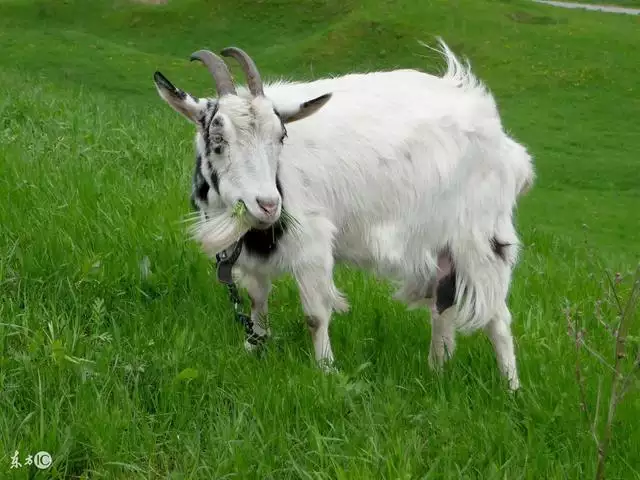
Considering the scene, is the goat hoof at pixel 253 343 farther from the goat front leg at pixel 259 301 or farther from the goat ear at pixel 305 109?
the goat ear at pixel 305 109

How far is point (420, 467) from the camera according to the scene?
10.8 ft

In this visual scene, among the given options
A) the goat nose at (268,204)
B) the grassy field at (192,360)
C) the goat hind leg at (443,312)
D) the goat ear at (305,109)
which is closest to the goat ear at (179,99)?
the goat ear at (305,109)

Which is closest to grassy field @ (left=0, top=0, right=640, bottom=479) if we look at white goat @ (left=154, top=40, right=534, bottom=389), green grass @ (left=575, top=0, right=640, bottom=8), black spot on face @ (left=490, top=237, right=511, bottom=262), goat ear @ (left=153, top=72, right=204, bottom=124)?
white goat @ (left=154, top=40, right=534, bottom=389)

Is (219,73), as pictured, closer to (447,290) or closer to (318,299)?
(318,299)

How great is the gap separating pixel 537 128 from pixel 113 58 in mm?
11482

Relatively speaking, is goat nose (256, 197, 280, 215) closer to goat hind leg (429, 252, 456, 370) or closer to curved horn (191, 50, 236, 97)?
curved horn (191, 50, 236, 97)

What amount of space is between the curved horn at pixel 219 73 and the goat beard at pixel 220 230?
60 cm

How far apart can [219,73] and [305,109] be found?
0.47 meters

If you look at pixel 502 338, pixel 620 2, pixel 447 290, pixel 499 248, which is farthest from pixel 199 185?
pixel 620 2

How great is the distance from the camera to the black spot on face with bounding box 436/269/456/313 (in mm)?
4688

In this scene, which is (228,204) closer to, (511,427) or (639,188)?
(511,427)

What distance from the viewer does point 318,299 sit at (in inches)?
169

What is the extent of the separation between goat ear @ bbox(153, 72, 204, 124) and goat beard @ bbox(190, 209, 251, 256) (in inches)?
19.3

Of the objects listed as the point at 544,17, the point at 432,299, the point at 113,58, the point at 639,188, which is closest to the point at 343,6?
the point at 544,17
